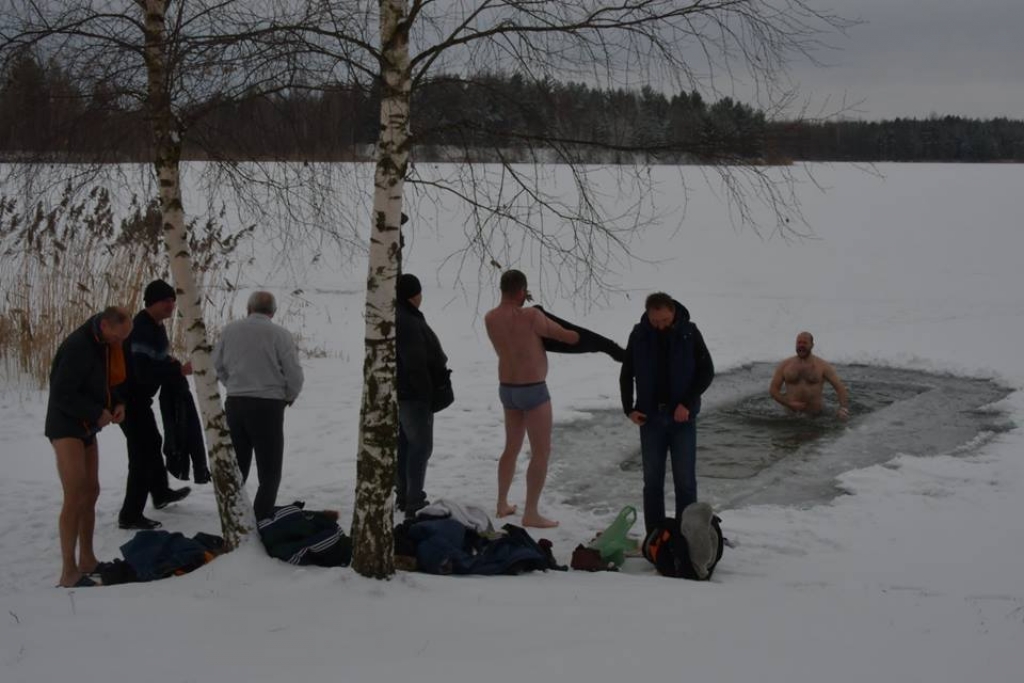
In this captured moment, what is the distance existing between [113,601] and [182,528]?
2124mm

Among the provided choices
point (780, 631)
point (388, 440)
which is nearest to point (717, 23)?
point (388, 440)

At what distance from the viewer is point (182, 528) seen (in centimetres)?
746

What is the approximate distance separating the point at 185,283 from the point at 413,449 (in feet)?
7.18

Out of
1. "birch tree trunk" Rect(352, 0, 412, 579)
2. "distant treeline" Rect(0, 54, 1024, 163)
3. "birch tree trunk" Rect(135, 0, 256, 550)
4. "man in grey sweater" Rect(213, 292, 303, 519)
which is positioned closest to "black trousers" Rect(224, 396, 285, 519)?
"man in grey sweater" Rect(213, 292, 303, 519)

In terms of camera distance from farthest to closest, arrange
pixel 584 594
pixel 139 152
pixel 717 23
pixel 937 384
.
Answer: pixel 937 384 → pixel 139 152 → pixel 584 594 → pixel 717 23

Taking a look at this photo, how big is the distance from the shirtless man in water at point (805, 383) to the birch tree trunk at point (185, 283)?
6943 millimetres

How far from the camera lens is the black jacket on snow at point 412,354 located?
285 inches

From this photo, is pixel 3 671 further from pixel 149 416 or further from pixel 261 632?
pixel 149 416

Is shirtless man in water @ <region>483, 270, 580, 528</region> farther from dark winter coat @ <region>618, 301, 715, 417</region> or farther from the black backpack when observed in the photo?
the black backpack

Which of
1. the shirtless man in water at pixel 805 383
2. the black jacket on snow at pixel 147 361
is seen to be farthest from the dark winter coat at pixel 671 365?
the shirtless man in water at pixel 805 383

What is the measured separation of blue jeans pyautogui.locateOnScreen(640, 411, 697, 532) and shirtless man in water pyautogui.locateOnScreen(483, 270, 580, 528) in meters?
0.76

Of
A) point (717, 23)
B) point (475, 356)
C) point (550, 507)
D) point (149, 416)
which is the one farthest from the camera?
point (475, 356)

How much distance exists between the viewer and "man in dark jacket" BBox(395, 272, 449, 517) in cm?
Answer: 725

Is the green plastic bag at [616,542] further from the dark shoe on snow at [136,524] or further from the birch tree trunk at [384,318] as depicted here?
the dark shoe on snow at [136,524]
